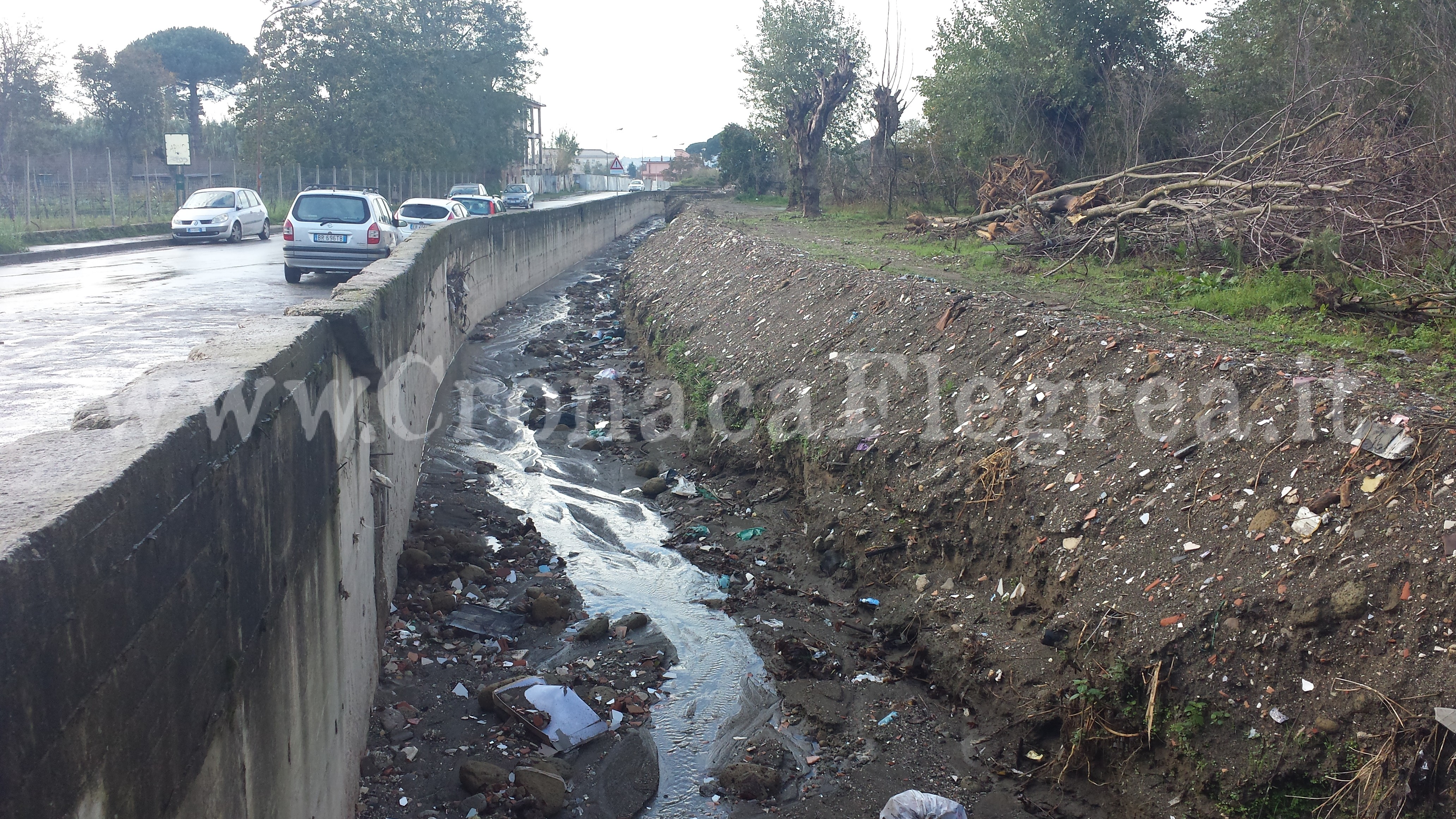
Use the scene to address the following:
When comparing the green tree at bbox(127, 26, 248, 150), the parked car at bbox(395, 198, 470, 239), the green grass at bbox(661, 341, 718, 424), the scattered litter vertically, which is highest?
the green tree at bbox(127, 26, 248, 150)

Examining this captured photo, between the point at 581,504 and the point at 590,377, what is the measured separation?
17.5 ft

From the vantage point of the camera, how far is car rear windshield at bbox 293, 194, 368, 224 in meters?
15.3

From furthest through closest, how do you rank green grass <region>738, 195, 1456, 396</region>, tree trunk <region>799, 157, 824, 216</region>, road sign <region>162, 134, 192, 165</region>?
tree trunk <region>799, 157, 824, 216</region>
road sign <region>162, 134, 192, 165</region>
green grass <region>738, 195, 1456, 396</region>

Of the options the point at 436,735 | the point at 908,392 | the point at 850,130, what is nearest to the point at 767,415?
the point at 908,392

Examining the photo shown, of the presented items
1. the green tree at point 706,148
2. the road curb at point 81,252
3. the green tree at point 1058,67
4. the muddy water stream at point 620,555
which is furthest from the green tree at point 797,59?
the green tree at point 706,148

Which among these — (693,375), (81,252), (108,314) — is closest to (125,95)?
(81,252)

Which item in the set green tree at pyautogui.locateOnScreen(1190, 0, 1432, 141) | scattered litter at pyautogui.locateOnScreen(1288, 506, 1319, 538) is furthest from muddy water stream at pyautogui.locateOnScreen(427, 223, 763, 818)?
green tree at pyautogui.locateOnScreen(1190, 0, 1432, 141)

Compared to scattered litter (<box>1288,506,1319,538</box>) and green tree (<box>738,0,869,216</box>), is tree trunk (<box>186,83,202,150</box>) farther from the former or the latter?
scattered litter (<box>1288,506,1319,538</box>)

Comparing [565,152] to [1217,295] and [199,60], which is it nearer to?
[199,60]

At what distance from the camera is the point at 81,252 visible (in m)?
20.2

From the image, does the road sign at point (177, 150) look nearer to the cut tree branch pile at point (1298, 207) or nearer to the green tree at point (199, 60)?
the cut tree branch pile at point (1298, 207)

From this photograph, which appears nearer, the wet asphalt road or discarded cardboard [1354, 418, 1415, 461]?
discarded cardboard [1354, 418, 1415, 461]

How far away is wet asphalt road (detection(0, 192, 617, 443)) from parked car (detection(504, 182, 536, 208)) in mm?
30091

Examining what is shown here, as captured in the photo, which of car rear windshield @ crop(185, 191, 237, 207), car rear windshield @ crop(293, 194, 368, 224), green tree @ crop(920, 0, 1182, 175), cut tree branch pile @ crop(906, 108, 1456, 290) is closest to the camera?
cut tree branch pile @ crop(906, 108, 1456, 290)
